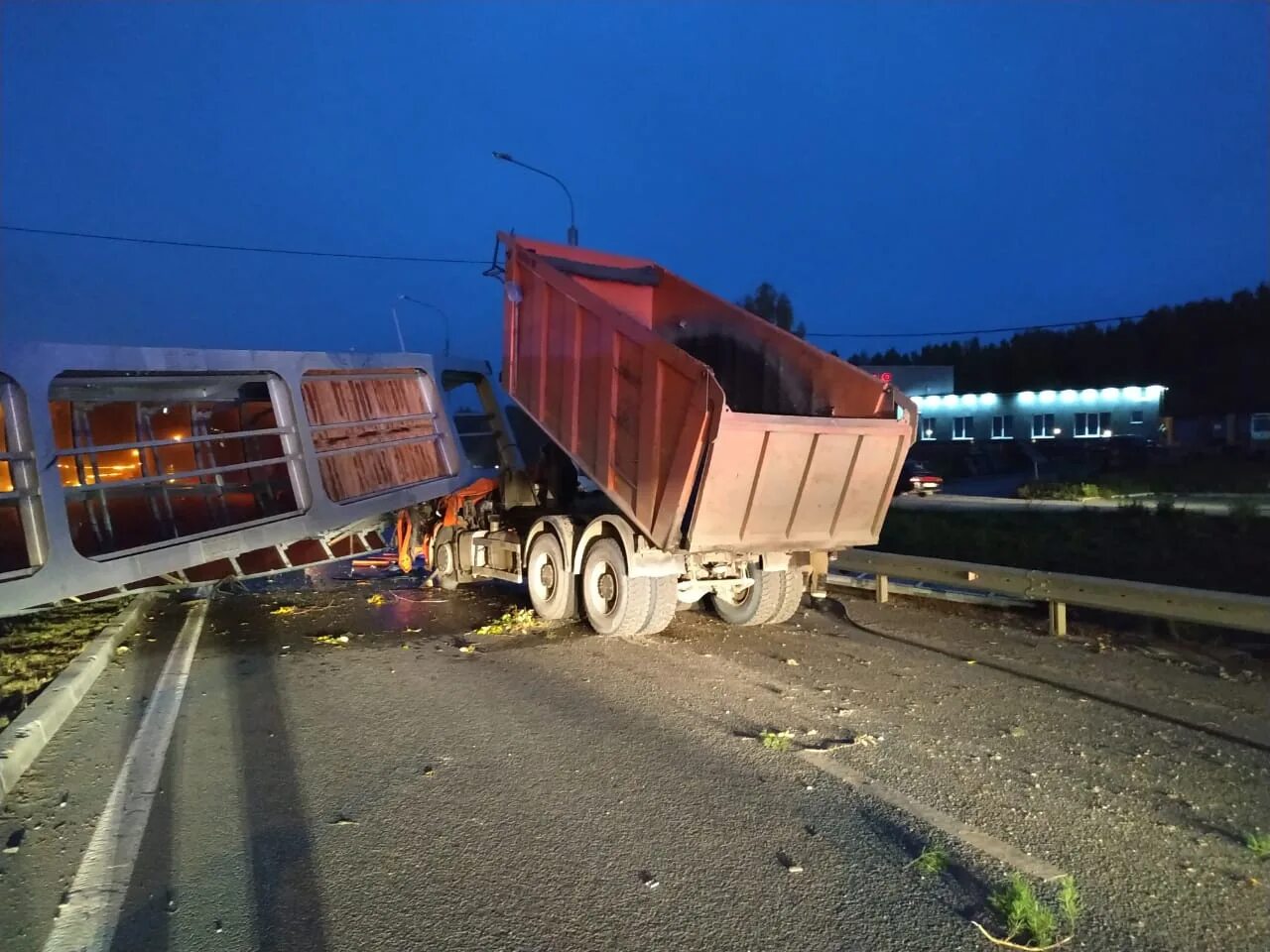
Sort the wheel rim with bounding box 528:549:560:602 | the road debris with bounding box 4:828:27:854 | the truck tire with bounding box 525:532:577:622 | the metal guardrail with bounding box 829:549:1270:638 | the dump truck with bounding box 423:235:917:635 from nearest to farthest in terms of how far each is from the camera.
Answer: the road debris with bounding box 4:828:27:854 < the metal guardrail with bounding box 829:549:1270:638 < the dump truck with bounding box 423:235:917:635 < the truck tire with bounding box 525:532:577:622 < the wheel rim with bounding box 528:549:560:602

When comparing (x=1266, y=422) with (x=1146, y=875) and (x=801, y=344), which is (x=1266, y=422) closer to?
(x=801, y=344)

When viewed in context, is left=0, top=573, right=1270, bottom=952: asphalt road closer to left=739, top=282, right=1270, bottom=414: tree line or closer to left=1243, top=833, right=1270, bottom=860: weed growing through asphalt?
left=1243, top=833, right=1270, bottom=860: weed growing through asphalt

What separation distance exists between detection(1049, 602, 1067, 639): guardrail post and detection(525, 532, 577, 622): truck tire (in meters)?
4.86

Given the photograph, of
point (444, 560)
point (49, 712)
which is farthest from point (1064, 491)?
point (49, 712)

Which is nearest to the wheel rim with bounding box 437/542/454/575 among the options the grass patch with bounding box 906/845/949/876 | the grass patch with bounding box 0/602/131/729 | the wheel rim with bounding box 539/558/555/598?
the wheel rim with bounding box 539/558/555/598

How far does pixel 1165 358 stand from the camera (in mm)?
63031

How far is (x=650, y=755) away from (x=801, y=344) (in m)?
4.88

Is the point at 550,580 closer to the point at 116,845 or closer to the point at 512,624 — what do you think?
the point at 512,624

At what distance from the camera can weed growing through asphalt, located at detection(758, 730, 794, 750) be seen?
5.95 m

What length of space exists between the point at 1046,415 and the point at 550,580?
169 ft

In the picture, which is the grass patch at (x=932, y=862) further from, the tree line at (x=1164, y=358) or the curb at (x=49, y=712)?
the tree line at (x=1164, y=358)

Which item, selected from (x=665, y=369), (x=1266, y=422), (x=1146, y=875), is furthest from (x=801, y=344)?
(x=1266, y=422)

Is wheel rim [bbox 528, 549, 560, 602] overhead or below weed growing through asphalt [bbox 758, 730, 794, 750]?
overhead

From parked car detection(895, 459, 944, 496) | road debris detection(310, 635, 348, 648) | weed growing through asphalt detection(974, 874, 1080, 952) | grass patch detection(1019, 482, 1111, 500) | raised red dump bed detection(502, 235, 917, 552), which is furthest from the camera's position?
parked car detection(895, 459, 944, 496)
